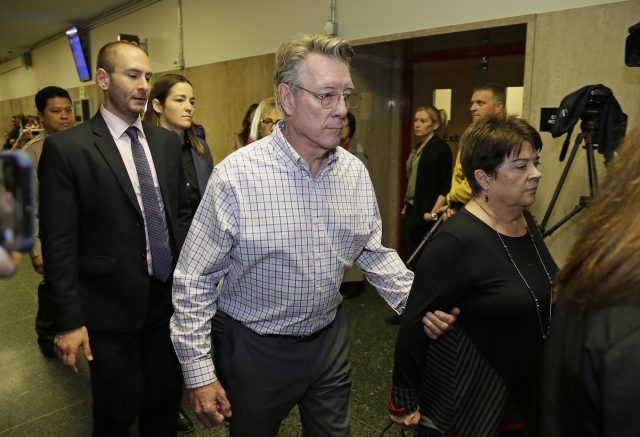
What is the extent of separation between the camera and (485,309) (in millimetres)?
1382

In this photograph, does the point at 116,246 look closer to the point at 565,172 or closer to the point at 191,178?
the point at 191,178

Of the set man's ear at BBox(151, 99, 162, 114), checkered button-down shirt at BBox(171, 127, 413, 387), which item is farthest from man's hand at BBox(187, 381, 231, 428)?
man's ear at BBox(151, 99, 162, 114)

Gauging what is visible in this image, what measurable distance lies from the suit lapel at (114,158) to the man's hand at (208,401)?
70cm

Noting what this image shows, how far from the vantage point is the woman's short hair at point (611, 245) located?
652 mm

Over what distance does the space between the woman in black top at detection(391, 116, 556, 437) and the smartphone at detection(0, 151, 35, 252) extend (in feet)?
3.78

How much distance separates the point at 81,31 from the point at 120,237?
8.81 meters

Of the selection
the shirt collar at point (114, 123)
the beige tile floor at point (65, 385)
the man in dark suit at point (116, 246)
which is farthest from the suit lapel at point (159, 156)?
the beige tile floor at point (65, 385)

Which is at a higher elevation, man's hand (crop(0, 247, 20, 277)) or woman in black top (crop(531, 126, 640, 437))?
man's hand (crop(0, 247, 20, 277))

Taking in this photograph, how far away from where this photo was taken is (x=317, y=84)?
1350 mm

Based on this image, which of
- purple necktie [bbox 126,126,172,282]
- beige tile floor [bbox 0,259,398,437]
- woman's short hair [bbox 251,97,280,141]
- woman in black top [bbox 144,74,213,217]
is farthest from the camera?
woman's short hair [bbox 251,97,280,141]

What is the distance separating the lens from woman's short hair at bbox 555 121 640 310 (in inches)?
25.7

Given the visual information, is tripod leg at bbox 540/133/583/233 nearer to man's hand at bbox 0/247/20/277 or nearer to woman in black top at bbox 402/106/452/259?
woman in black top at bbox 402/106/452/259

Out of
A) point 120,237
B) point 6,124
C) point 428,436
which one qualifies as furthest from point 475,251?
point 6,124

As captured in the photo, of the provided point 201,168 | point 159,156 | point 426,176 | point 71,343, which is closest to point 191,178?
point 201,168
